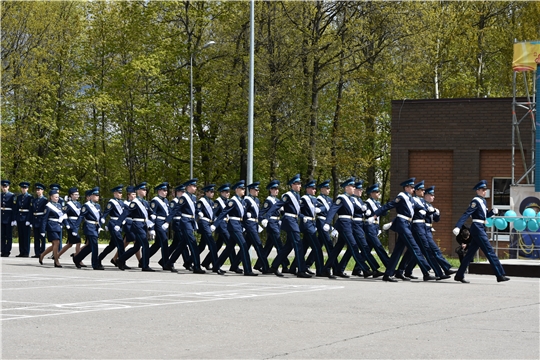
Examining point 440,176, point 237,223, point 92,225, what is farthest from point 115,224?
point 440,176

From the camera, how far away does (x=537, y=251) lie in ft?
72.4

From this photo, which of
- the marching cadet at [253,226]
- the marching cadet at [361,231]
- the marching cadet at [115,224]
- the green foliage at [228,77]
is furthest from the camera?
the green foliage at [228,77]

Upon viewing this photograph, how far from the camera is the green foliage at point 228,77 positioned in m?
41.3

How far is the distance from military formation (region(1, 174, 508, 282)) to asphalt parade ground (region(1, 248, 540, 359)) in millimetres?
1151

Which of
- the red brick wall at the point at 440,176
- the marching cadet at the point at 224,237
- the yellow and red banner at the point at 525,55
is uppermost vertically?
the yellow and red banner at the point at 525,55

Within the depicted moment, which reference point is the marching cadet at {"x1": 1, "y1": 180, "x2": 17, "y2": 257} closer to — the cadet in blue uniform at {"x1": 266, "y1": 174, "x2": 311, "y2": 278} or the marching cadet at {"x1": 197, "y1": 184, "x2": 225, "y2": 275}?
the marching cadet at {"x1": 197, "y1": 184, "x2": 225, "y2": 275}

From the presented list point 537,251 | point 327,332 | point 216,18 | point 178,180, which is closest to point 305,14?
point 216,18

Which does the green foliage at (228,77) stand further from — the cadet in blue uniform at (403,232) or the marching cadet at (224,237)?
the cadet in blue uniform at (403,232)

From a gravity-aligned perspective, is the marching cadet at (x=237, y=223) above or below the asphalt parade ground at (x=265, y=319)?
above

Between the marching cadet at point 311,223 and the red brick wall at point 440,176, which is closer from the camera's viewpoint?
the marching cadet at point 311,223

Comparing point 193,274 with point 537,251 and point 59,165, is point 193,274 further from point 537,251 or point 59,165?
point 59,165

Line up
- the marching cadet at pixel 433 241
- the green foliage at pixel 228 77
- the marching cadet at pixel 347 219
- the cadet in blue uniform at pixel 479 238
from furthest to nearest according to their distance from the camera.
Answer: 1. the green foliage at pixel 228 77
2. the marching cadet at pixel 347 219
3. the marching cadet at pixel 433 241
4. the cadet in blue uniform at pixel 479 238

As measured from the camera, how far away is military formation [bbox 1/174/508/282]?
63.2ft

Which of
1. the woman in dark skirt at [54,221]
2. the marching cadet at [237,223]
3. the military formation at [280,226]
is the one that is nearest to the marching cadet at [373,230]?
the military formation at [280,226]
